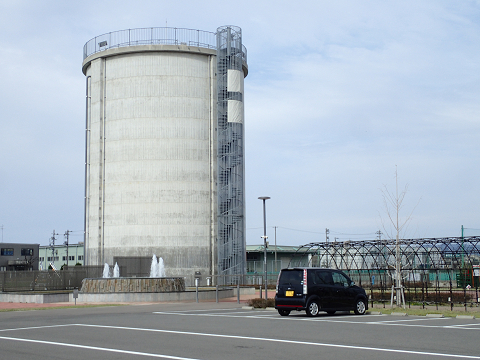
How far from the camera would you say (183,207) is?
2152 inches

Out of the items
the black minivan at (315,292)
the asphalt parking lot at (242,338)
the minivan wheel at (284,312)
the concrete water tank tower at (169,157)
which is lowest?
the minivan wheel at (284,312)

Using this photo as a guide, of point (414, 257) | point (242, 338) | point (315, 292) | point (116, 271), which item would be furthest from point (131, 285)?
point (414, 257)

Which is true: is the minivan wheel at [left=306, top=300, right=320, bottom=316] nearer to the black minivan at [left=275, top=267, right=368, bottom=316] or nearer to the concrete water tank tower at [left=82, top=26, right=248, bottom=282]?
the black minivan at [left=275, top=267, right=368, bottom=316]

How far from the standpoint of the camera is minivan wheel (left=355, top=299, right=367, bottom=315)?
2379cm

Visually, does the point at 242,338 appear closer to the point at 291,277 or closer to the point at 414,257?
the point at 291,277

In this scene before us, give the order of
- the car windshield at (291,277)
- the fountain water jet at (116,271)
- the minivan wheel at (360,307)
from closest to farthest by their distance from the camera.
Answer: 1. the car windshield at (291,277)
2. the minivan wheel at (360,307)
3. the fountain water jet at (116,271)

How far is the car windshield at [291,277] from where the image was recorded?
22672mm

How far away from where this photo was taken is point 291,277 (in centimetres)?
2297

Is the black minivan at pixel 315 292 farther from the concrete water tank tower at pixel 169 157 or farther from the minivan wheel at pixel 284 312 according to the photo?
the concrete water tank tower at pixel 169 157

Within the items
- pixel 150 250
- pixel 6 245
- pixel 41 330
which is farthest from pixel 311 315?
pixel 6 245

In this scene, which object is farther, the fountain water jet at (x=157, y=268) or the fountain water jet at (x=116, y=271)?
the fountain water jet at (x=157, y=268)

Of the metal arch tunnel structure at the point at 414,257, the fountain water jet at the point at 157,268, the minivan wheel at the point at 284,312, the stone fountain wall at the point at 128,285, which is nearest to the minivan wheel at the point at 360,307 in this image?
the minivan wheel at the point at 284,312

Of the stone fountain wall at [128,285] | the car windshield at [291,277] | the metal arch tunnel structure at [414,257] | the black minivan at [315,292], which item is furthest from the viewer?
the metal arch tunnel structure at [414,257]

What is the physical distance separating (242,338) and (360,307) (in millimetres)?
10177
